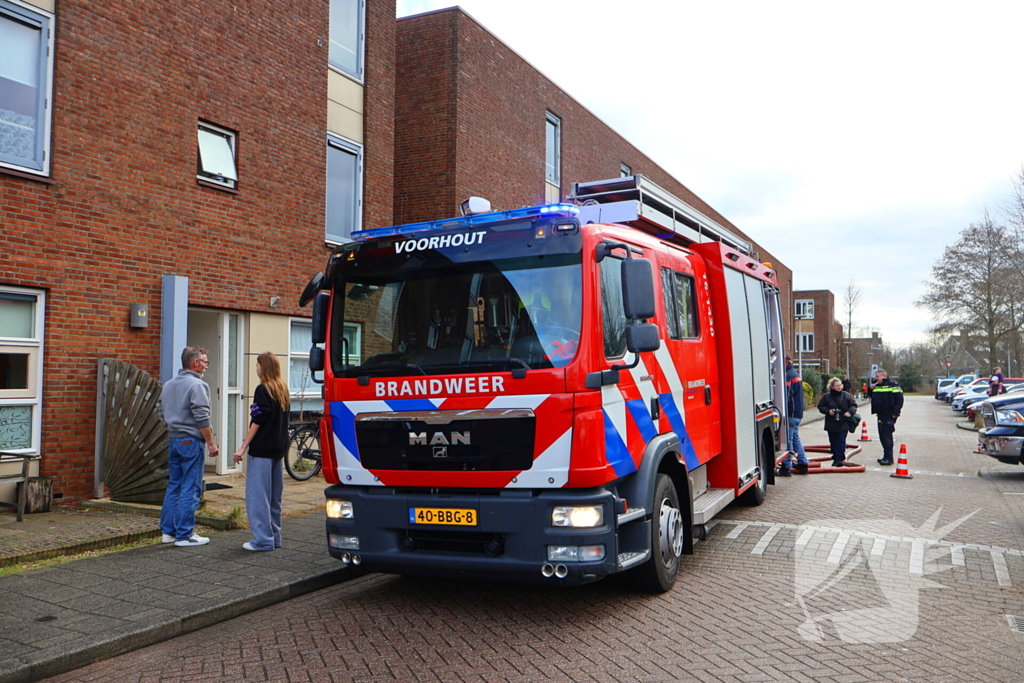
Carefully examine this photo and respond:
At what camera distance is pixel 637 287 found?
500 cm

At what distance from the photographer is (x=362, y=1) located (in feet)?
45.3

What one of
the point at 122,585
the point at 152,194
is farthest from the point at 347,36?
the point at 122,585

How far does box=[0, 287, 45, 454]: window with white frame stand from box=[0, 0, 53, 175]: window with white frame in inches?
55.1

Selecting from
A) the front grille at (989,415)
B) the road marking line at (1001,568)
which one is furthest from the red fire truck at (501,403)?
the front grille at (989,415)

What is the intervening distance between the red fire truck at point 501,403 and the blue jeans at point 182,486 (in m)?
1.79

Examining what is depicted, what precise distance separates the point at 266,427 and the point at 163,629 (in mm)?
2151

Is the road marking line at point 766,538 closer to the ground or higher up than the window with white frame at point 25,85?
closer to the ground

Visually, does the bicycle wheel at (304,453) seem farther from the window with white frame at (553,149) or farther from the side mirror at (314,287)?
the window with white frame at (553,149)

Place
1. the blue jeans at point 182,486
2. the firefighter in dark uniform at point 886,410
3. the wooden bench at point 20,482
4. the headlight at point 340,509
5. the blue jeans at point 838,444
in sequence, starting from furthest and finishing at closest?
the firefighter in dark uniform at point 886,410 → the blue jeans at point 838,444 → the wooden bench at point 20,482 → the blue jeans at point 182,486 → the headlight at point 340,509

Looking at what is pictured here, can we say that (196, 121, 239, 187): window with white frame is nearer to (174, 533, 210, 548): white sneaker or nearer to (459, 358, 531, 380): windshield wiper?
(174, 533, 210, 548): white sneaker

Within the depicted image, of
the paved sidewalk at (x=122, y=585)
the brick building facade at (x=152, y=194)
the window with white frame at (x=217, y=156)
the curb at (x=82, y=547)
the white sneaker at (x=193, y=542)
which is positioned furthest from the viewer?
the window with white frame at (x=217, y=156)

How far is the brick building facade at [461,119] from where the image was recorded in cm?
1608

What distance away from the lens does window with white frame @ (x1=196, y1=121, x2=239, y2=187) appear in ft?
34.4

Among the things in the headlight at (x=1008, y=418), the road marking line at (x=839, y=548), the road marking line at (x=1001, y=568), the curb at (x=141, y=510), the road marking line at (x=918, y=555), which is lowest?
the road marking line at (x=1001, y=568)
